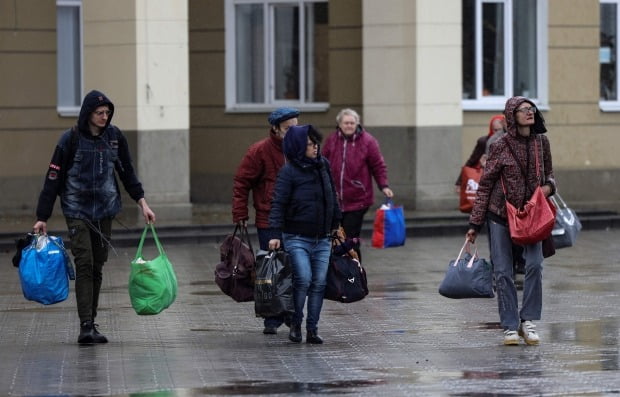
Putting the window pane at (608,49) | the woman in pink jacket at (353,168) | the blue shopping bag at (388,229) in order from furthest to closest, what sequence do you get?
the window pane at (608,49) < the blue shopping bag at (388,229) < the woman in pink jacket at (353,168)

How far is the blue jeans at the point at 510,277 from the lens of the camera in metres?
11.4

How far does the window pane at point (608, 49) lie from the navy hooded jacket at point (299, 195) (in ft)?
48.8

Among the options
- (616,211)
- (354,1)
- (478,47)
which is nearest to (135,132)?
(354,1)

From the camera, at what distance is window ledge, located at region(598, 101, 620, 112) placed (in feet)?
83.0

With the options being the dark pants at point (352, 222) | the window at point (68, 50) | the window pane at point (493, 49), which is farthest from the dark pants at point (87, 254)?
the window pane at point (493, 49)

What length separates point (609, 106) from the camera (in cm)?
2542

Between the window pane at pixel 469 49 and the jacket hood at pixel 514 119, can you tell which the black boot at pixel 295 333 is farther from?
the window pane at pixel 469 49

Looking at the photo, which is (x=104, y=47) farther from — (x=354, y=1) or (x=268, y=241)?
(x=268, y=241)

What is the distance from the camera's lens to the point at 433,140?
2372cm

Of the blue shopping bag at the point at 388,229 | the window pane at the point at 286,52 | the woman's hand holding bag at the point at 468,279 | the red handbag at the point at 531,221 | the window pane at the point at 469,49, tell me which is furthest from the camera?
the window pane at the point at 286,52

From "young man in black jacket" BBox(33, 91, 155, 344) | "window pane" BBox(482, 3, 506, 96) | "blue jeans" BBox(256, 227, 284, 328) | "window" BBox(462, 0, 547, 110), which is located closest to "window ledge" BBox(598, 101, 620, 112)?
"window" BBox(462, 0, 547, 110)

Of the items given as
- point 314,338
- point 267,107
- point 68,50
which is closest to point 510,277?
point 314,338

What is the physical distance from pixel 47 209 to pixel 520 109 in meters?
3.53

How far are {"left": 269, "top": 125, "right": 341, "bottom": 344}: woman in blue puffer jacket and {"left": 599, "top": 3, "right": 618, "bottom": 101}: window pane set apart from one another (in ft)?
48.8
